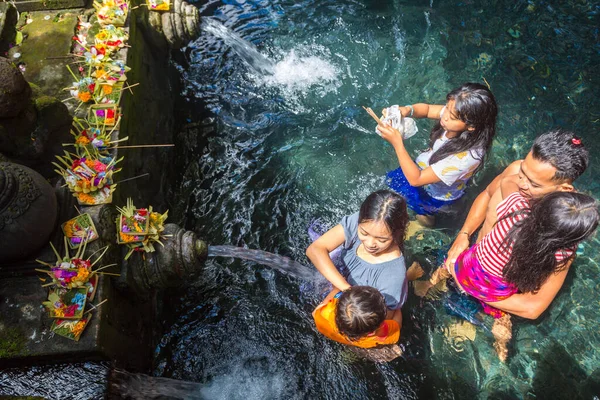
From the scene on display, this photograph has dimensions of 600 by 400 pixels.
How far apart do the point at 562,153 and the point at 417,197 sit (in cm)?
133

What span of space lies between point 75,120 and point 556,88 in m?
5.18

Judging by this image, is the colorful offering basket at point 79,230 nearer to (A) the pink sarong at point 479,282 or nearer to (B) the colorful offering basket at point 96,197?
(B) the colorful offering basket at point 96,197

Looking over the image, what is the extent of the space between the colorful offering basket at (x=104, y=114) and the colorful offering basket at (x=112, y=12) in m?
1.09

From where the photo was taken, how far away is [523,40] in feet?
17.3

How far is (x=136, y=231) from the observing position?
3109mm

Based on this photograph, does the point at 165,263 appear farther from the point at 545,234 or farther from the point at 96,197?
the point at 545,234

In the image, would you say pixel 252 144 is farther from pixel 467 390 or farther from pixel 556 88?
pixel 556 88

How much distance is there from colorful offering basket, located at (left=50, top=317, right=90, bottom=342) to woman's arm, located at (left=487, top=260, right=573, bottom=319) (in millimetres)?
2882

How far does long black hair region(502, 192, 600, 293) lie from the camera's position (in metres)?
2.25

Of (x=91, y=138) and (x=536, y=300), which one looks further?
(x=91, y=138)

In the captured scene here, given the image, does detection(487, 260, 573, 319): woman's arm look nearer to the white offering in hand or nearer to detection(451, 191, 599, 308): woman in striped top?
detection(451, 191, 599, 308): woman in striped top

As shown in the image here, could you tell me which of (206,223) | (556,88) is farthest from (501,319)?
(556,88)

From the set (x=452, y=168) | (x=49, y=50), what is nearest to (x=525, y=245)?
(x=452, y=168)

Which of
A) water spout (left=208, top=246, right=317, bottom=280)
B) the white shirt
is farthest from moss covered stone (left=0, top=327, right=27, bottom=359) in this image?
the white shirt
